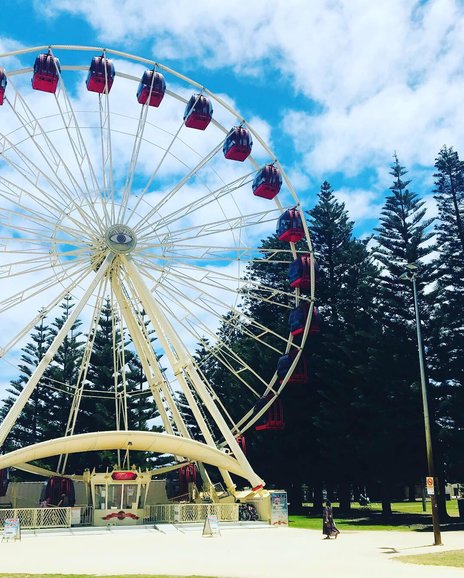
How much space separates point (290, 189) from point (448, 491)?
208 feet

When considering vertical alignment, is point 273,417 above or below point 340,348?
below

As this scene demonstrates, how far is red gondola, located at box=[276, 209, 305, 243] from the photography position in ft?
97.9

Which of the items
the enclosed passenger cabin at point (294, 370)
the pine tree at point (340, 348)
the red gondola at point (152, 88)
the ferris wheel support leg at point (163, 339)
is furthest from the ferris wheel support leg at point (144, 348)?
the pine tree at point (340, 348)

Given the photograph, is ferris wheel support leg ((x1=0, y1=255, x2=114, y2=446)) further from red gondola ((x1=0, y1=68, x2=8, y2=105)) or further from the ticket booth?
red gondola ((x1=0, y1=68, x2=8, y2=105))

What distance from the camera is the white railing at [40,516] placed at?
24.6m

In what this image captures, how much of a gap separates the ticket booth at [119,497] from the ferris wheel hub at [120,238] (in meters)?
10.1

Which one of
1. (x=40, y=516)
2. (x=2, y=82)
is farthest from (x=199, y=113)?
(x=40, y=516)

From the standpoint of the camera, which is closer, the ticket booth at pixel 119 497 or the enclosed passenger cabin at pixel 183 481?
the ticket booth at pixel 119 497

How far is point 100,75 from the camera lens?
28.1m

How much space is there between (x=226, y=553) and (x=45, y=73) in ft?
66.0

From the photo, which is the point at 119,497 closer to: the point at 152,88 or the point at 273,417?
the point at 273,417

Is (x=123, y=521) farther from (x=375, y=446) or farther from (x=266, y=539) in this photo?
(x=375, y=446)

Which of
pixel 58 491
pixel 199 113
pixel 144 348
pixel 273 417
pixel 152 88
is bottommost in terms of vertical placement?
pixel 58 491

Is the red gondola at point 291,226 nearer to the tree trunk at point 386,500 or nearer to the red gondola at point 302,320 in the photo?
the red gondola at point 302,320
